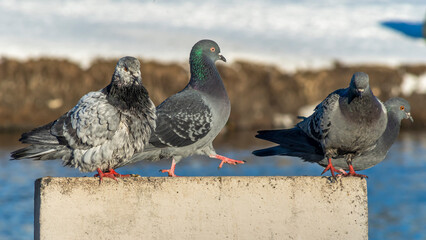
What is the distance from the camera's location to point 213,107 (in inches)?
310

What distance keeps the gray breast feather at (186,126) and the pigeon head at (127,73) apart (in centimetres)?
135

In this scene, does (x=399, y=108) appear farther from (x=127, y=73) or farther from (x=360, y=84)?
(x=127, y=73)

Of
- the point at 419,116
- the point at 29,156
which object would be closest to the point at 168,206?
the point at 29,156

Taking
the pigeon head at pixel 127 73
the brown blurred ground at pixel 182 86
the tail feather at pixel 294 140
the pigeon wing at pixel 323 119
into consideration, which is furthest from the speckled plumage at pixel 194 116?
the brown blurred ground at pixel 182 86

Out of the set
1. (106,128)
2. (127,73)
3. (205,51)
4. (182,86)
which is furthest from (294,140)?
(182,86)

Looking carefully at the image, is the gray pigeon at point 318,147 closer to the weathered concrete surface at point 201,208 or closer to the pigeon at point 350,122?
the pigeon at point 350,122

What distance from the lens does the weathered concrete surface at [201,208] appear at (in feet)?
20.6

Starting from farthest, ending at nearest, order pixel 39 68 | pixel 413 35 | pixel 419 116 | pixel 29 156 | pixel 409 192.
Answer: pixel 413 35 < pixel 419 116 < pixel 409 192 < pixel 39 68 < pixel 29 156

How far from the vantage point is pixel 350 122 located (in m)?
7.19

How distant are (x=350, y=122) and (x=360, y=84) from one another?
19.7 inches

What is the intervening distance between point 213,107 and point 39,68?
53.4ft

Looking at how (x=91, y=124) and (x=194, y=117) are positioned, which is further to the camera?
(x=194, y=117)

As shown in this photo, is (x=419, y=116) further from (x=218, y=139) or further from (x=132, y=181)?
(x=132, y=181)

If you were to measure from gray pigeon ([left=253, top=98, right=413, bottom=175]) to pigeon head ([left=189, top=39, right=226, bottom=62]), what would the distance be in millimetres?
1167
